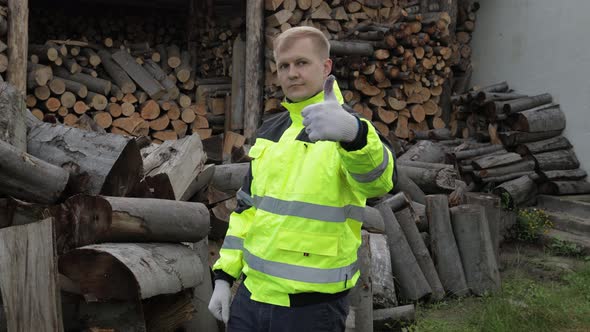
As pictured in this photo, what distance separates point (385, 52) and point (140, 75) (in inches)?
121

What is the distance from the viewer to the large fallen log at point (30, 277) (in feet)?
9.64

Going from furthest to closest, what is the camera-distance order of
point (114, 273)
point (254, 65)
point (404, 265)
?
A: point (254, 65) → point (404, 265) → point (114, 273)

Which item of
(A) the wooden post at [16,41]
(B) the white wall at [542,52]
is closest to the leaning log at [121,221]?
(A) the wooden post at [16,41]

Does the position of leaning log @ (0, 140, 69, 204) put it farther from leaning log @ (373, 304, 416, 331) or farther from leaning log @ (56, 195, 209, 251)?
leaning log @ (373, 304, 416, 331)

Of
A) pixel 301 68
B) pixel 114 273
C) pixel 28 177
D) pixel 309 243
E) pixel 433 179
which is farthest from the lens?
pixel 433 179

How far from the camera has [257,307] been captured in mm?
2295

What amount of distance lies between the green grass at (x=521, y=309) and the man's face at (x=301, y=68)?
8.30ft

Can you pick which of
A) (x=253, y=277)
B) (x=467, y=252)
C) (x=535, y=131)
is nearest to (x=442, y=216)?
(x=467, y=252)

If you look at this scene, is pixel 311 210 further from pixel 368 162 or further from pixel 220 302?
pixel 220 302

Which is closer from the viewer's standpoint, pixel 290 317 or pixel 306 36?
pixel 290 317

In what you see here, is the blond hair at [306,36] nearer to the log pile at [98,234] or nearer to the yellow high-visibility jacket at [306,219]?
the yellow high-visibility jacket at [306,219]

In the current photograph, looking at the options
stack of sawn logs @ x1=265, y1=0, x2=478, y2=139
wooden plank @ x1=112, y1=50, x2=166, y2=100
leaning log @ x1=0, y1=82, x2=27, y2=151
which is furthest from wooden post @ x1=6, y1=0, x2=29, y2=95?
stack of sawn logs @ x1=265, y1=0, x2=478, y2=139

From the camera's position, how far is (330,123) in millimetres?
1954

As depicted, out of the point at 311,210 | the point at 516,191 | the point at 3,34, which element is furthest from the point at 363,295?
the point at 3,34
